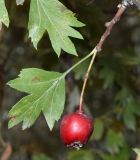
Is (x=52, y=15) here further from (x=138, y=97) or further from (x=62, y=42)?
(x=138, y=97)

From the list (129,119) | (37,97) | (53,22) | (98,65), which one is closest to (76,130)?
(37,97)

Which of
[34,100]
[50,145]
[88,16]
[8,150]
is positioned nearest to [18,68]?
[8,150]

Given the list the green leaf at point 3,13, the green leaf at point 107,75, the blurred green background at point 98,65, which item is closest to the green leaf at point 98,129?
the blurred green background at point 98,65

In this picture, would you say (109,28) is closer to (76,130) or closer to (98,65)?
(76,130)

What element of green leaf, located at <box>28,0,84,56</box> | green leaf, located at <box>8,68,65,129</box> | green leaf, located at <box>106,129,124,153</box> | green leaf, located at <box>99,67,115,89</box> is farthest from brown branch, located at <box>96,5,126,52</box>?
green leaf, located at <box>106,129,124,153</box>

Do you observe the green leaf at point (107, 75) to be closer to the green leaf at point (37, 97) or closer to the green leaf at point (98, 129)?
the green leaf at point (98, 129)
